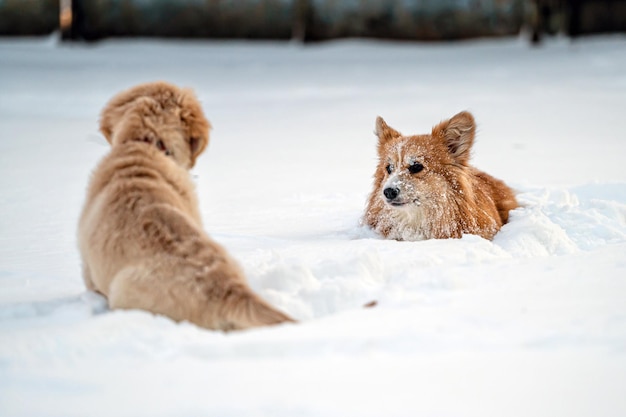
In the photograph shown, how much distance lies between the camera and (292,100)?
37.9 ft

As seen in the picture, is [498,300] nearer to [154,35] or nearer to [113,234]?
[113,234]

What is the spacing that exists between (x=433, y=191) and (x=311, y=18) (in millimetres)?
10273

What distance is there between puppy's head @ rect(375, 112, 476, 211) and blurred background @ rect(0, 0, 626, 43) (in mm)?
9767

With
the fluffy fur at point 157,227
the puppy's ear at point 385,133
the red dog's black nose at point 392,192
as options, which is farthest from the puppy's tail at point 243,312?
the puppy's ear at point 385,133

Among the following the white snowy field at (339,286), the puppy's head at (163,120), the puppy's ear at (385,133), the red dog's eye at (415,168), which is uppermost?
the puppy's head at (163,120)

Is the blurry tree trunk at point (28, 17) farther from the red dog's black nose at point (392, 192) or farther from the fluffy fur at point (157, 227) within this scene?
the fluffy fur at point (157, 227)

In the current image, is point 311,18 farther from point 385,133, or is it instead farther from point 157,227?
point 157,227

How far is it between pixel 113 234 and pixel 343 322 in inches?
40.4

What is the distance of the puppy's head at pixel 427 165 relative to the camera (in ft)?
16.6

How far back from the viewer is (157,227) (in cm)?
330

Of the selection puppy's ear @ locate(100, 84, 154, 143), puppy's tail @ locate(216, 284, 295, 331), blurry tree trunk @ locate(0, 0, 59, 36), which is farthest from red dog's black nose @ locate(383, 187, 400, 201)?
blurry tree trunk @ locate(0, 0, 59, 36)

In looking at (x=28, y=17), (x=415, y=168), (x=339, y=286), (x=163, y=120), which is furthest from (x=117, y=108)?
(x=28, y=17)

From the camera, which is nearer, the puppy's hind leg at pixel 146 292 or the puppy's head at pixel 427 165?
the puppy's hind leg at pixel 146 292

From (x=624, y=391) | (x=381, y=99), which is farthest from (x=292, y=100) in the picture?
(x=624, y=391)
